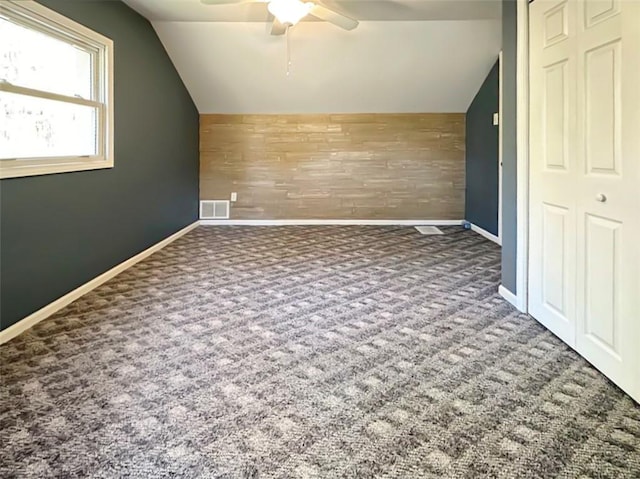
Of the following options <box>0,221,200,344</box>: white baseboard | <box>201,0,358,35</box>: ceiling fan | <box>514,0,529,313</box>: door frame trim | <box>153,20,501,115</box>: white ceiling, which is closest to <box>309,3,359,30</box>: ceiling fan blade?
<box>201,0,358,35</box>: ceiling fan

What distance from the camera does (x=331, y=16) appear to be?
4.03 metres

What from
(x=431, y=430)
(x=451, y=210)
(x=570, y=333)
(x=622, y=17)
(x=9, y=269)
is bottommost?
(x=431, y=430)

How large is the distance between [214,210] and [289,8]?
3855 mm

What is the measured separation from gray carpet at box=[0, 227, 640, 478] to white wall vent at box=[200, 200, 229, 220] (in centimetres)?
341

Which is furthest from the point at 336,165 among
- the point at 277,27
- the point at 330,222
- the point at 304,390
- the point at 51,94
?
the point at 304,390

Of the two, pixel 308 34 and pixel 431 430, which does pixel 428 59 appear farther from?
pixel 431 430

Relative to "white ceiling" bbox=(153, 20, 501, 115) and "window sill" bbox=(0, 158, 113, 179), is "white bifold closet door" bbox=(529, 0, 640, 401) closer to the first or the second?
"white ceiling" bbox=(153, 20, 501, 115)

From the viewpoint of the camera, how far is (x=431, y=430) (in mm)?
1857

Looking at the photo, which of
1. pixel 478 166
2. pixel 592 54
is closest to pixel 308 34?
pixel 478 166

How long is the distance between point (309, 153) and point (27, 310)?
480cm

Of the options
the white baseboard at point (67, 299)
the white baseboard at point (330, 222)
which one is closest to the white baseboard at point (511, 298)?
the white baseboard at point (67, 299)

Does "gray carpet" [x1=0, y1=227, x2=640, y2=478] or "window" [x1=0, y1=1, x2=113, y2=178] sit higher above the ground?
"window" [x1=0, y1=1, x2=113, y2=178]

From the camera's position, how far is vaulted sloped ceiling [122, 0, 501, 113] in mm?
5355

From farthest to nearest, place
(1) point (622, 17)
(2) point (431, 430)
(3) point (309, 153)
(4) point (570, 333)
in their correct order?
(3) point (309, 153) → (4) point (570, 333) → (1) point (622, 17) → (2) point (431, 430)
